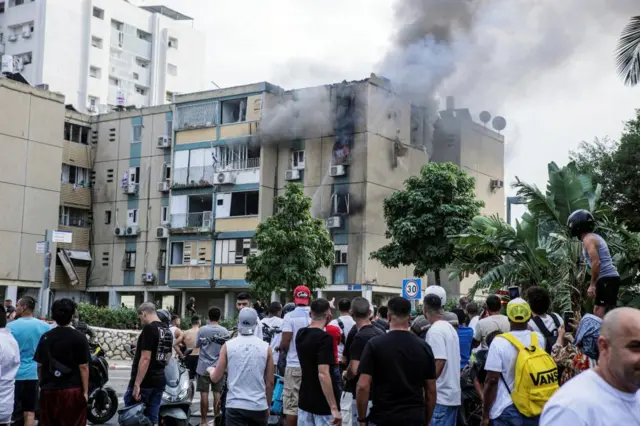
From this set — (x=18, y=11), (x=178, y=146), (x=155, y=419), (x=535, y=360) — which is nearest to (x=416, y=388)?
(x=535, y=360)

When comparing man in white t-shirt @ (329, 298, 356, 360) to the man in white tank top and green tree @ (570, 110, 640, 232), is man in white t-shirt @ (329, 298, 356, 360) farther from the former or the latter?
green tree @ (570, 110, 640, 232)

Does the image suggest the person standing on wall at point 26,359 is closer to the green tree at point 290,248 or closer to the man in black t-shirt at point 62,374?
the man in black t-shirt at point 62,374

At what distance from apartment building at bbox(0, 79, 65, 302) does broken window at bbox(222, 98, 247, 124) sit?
9.66 meters

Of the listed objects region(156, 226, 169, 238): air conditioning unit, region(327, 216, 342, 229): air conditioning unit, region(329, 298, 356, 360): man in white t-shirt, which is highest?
region(327, 216, 342, 229): air conditioning unit

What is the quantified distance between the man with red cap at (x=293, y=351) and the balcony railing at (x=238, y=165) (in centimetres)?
3565

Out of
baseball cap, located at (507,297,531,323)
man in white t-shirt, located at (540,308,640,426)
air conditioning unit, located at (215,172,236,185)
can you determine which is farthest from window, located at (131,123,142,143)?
man in white t-shirt, located at (540,308,640,426)

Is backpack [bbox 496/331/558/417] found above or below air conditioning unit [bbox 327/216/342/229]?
below

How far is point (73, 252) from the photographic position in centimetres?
5284

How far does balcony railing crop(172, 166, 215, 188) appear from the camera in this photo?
48.5 m

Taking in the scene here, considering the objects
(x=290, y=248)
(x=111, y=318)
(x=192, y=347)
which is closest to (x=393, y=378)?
(x=192, y=347)

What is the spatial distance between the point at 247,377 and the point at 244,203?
39.0m

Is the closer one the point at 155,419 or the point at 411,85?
the point at 155,419

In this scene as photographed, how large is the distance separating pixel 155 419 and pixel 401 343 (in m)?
4.18

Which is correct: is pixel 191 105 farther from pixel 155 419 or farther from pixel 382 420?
pixel 382 420
